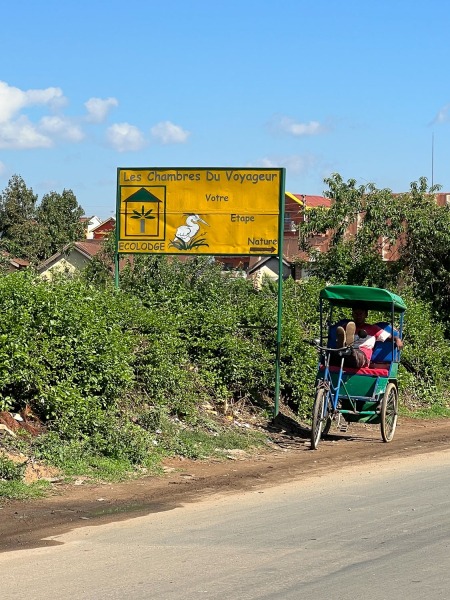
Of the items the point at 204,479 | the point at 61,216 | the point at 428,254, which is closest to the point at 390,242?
the point at 428,254

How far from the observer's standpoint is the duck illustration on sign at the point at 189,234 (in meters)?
16.5

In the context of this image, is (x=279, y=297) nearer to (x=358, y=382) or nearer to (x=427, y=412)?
(x=358, y=382)

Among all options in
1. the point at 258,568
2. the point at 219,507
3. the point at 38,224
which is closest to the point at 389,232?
the point at 219,507

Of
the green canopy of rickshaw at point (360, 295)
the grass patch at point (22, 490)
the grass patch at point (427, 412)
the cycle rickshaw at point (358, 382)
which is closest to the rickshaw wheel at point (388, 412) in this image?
the cycle rickshaw at point (358, 382)

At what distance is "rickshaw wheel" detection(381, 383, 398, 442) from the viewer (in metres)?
14.9

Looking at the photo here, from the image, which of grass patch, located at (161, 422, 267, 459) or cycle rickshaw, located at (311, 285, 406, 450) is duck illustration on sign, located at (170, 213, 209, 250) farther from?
grass patch, located at (161, 422, 267, 459)

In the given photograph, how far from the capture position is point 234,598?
629 centimetres

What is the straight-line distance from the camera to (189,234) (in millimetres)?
16547

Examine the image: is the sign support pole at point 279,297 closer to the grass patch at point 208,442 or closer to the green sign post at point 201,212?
the green sign post at point 201,212

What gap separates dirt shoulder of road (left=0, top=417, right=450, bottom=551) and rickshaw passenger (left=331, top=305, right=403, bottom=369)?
1.35 meters

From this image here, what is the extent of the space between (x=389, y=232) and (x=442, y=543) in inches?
658

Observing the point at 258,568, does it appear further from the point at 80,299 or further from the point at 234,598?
the point at 80,299

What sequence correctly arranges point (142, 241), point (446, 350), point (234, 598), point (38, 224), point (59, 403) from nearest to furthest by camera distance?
point (234, 598)
point (59, 403)
point (142, 241)
point (446, 350)
point (38, 224)

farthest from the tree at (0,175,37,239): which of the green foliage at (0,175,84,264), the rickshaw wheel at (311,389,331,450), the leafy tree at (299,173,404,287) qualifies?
the rickshaw wheel at (311,389,331,450)
